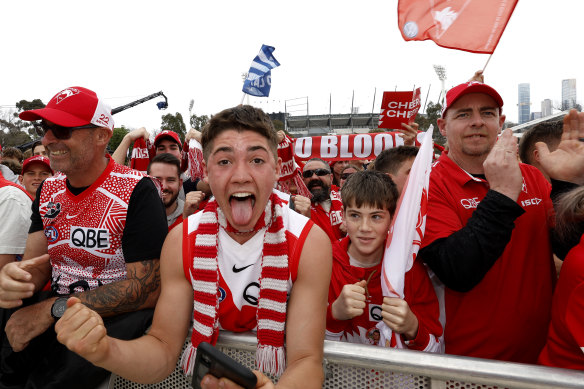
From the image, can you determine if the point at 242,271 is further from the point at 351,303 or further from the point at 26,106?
the point at 26,106

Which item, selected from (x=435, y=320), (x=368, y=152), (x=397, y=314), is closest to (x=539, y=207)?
(x=435, y=320)

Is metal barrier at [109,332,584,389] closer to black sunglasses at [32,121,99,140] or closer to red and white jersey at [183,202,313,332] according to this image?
red and white jersey at [183,202,313,332]

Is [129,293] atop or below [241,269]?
below

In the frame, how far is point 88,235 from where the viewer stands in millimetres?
2082

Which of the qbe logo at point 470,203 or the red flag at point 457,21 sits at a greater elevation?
the red flag at point 457,21

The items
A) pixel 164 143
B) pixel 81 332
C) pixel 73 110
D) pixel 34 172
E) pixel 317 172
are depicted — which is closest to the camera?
pixel 81 332

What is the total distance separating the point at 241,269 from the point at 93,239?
941 millimetres

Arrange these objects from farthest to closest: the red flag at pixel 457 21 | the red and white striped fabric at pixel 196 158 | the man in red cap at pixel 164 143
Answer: the man in red cap at pixel 164 143, the red and white striped fabric at pixel 196 158, the red flag at pixel 457 21

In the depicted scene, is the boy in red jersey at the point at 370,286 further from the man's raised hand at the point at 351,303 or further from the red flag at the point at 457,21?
the red flag at the point at 457,21

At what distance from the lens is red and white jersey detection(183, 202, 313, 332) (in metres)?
1.71

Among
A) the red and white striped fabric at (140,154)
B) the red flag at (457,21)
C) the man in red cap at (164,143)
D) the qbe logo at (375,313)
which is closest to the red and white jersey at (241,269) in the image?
the qbe logo at (375,313)

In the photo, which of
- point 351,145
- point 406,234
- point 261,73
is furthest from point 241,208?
point 261,73

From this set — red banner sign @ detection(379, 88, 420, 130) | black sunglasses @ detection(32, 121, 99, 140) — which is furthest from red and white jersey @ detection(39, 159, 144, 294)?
red banner sign @ detection(379, 88, 420, 130)

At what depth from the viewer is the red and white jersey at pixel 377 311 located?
6.48 ft
